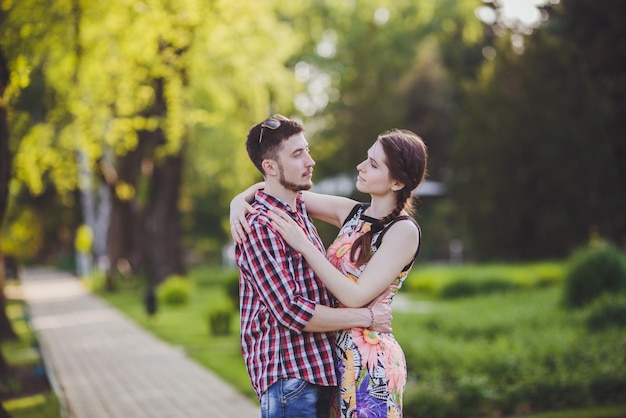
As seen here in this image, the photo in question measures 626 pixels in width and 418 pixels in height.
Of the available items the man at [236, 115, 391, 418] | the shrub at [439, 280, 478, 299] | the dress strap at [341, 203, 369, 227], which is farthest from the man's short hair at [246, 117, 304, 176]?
the shrub at [439, 280, 478, 299]

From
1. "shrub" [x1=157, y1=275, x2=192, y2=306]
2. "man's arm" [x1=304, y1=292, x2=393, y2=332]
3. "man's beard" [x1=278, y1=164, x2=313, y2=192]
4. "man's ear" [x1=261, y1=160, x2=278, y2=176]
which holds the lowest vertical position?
"shrub" [x1=157, y1=275, x2=192, y2=306]

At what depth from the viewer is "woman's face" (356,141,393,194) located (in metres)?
3.68

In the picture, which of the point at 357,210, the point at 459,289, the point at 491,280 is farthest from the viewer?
the point at 459,289

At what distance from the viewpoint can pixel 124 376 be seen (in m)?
11.6

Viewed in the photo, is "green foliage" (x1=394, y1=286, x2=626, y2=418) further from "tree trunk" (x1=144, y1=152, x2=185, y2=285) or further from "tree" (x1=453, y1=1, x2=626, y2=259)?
"tree trunk" (x1=144, y1=152, x2=185, y2=285)

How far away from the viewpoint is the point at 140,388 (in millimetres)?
10562

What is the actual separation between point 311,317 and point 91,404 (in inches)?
274

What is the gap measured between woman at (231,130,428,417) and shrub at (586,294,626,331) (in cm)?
968

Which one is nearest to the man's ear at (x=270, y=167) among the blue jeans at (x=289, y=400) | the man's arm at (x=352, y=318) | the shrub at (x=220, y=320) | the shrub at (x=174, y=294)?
the man's arm at (x=352, y=318)

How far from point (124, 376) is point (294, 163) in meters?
8.69

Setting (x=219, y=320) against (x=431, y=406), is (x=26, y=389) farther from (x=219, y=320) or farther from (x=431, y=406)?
(x=431, y=406)

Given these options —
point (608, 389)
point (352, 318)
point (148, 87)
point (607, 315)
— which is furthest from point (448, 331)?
point (352, 318)

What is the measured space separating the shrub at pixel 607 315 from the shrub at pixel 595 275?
78.6 inches

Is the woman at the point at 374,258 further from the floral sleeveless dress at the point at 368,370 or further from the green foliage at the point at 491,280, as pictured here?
the green foliage at the point at 491,280
